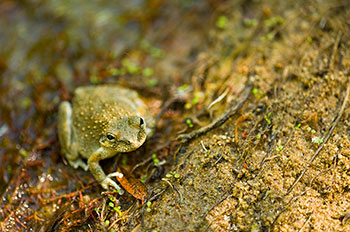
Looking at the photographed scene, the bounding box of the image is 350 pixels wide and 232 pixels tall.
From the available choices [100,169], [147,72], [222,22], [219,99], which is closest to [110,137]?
[100,169]

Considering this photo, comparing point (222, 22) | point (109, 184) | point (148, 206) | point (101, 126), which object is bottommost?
point (148, 206)

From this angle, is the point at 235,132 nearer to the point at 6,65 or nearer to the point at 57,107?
the point at 57,107

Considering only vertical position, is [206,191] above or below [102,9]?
below

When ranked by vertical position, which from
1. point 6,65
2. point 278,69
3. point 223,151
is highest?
point 6,65

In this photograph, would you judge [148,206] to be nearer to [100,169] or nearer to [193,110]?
[100,169]

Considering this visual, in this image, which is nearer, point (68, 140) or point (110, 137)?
point (110, 137)

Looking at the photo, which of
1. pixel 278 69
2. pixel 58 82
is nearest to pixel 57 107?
pixel 58 82

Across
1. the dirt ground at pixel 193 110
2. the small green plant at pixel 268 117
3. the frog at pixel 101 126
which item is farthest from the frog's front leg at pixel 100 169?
the small green plant at pixel 268 117
